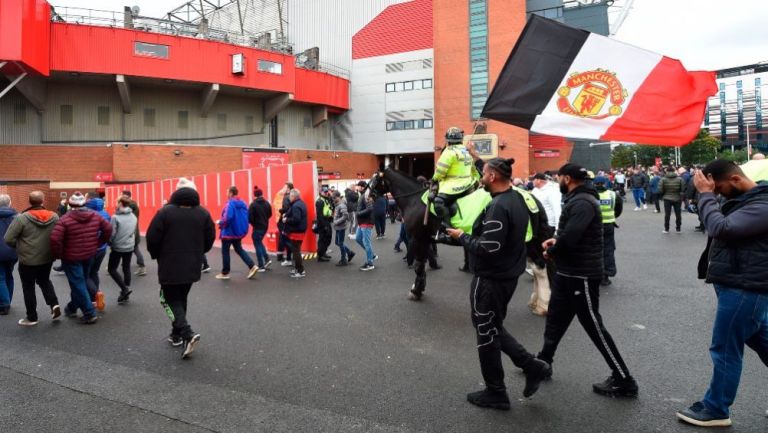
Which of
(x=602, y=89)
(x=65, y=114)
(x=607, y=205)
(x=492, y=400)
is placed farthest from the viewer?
(x=65, y=114)

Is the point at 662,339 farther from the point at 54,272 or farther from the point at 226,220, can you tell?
the point at 54,272

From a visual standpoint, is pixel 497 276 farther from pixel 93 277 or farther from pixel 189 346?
pixel 93 277

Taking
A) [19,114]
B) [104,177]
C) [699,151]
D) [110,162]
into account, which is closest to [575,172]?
[104,177]

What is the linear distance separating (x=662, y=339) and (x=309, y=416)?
4.02 metres

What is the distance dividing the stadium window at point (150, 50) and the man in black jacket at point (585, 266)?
34017mm

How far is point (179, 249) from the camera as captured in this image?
4.79 metres

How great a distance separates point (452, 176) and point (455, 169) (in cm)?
11

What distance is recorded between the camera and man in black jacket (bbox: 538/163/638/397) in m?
3.58

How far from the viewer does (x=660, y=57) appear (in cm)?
434

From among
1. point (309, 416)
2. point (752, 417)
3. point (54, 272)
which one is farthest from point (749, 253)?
point (54, 272)

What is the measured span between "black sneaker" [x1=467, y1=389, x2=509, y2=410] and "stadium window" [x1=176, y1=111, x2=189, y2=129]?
124 feet

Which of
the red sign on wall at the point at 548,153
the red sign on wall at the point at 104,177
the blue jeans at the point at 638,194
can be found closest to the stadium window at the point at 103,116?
the red sign on wall at the point at 104,177

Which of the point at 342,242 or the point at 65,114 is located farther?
the point at 65,114

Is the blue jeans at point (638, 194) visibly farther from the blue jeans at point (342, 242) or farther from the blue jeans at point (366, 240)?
the blue jeans at point (342, 242)
